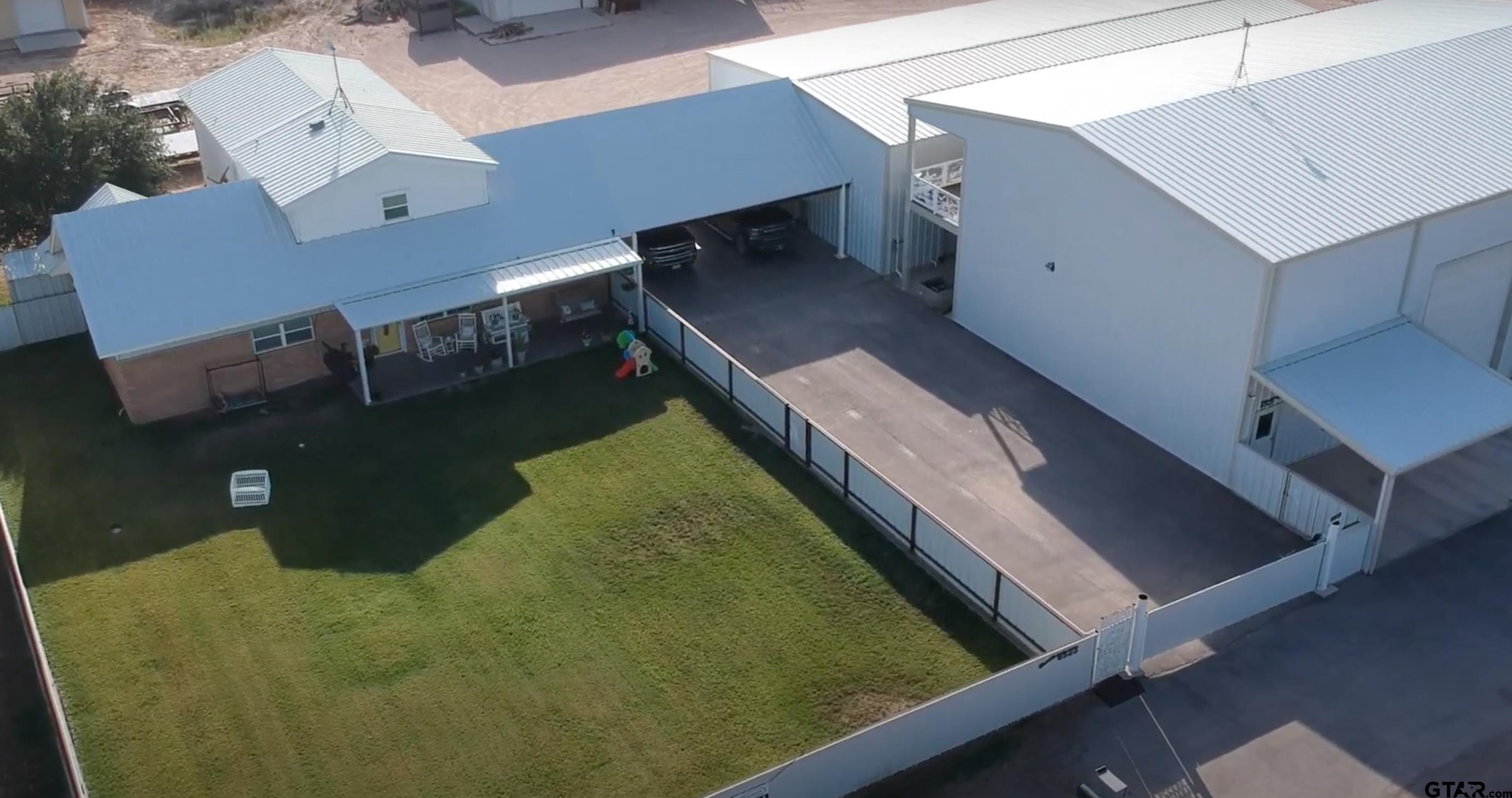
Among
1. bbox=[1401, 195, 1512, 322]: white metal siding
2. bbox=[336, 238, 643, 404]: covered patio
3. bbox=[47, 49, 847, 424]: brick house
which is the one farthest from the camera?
bbox=[336, 238, 643, 404]: covered patio

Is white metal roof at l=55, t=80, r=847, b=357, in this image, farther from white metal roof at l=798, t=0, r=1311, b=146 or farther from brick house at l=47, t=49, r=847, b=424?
white metal roof at l=798, t=0, r=1311, b=146

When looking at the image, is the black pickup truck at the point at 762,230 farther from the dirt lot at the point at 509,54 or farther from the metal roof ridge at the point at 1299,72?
the dirt lot at the point at 509,54

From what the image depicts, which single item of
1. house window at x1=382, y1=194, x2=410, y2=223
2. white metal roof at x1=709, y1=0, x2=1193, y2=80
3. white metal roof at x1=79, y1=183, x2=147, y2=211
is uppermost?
white metal roof at x1=709, y1=0, x2=1193, y2=80

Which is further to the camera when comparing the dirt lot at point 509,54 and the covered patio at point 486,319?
the dirt lot at point 509,54

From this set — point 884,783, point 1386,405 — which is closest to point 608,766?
point 884,783

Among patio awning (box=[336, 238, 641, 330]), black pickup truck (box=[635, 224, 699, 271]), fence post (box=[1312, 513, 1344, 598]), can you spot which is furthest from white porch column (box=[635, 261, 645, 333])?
fence post (box=[1312, 513, 1344, 598])

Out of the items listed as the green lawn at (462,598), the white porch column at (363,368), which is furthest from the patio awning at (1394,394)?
the white porch column at (363,368)
